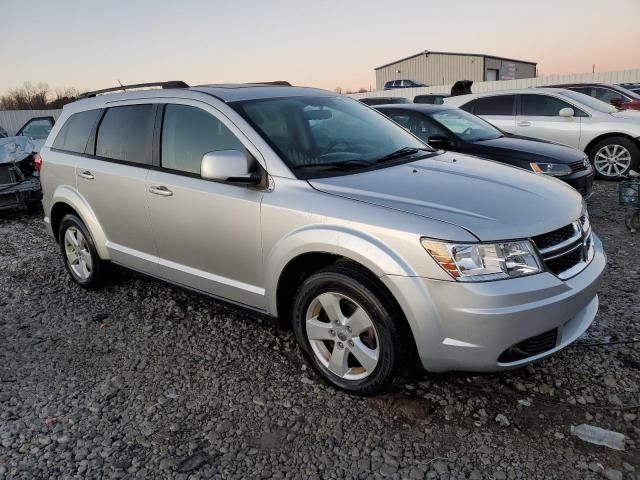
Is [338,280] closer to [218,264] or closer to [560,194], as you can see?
[218,264]

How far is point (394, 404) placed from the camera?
2916 millimetres

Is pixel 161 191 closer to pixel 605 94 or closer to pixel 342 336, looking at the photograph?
pixel 342 336

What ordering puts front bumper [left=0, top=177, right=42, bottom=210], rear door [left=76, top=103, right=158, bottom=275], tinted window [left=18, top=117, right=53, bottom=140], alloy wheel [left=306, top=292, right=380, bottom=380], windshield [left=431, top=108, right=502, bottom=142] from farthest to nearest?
tinted window [left=18, top=117, right=53, bottom=140], front bumper [left=0, top=177, right=42, bottom=210], windshield [left=431, top=108, right=502, bottom=142], rear door [left=76, top=103, right=158, bottom=275], alloy wheel [left=306, top=292, right=380, bottom=380]

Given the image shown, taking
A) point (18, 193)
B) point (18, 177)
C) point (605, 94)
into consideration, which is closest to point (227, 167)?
point (18, 193)

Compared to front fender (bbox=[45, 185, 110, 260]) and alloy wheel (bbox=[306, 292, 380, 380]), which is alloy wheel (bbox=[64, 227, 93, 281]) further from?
alloy wheel (bbox=[306, 292, 380, 380])

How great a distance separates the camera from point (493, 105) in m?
9.68

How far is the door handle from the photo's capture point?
142 inches

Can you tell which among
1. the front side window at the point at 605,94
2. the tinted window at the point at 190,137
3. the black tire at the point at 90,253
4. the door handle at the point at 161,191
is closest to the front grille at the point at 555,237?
the tinted window at the point at 190,137

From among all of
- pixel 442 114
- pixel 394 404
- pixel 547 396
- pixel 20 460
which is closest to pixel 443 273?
pixel 394 404

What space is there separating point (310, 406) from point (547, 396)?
50.8 inches

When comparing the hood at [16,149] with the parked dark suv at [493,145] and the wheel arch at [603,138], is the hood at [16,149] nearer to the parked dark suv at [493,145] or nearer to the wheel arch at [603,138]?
the parked dark suv at [493,145]

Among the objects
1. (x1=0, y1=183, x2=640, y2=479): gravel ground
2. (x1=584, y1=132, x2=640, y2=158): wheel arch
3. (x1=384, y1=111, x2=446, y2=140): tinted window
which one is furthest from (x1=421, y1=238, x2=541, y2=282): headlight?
(x1=584, y1=132, x2=640, y2=158): wheel arch

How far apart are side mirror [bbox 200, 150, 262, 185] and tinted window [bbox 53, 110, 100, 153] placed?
2.02 m

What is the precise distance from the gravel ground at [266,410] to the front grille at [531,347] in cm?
39
